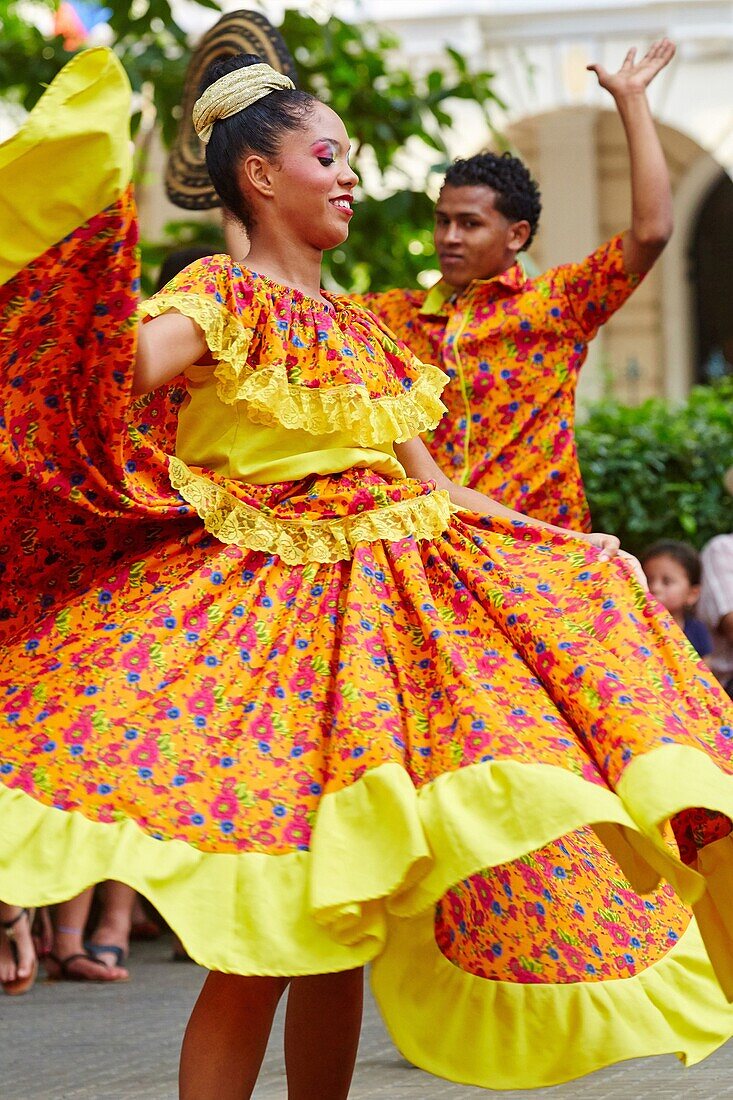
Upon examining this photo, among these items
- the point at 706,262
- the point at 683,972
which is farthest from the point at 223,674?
the point at 706,262

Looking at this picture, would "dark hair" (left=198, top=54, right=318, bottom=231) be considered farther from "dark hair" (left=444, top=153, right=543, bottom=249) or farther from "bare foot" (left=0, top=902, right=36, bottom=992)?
"bare foot" (left=0, top=902, right=36, bottom=992)

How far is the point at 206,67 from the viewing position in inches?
216

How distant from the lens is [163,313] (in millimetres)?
2625

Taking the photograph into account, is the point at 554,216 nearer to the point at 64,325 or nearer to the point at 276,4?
the point at 276,4

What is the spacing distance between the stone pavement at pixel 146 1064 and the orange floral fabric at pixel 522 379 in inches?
59.0

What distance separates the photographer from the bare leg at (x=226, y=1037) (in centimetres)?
249

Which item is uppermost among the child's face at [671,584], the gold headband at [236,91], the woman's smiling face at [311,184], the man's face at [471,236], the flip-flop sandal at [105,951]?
the gold headband at [236,91]

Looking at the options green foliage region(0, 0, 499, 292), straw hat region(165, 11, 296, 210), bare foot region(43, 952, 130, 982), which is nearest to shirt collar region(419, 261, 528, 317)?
straw hat region(165, 11, 296, 210)

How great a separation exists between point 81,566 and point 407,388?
0.71 metres

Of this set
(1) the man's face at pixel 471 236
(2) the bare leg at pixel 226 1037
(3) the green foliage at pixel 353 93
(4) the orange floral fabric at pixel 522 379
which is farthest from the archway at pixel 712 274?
(2) the bare leg at pixel 226 1037

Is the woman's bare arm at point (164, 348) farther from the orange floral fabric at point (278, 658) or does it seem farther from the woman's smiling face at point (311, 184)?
the woman's smiling face at point (311, 184)

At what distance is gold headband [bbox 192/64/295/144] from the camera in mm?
2973

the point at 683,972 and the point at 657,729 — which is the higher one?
the point at 657,729

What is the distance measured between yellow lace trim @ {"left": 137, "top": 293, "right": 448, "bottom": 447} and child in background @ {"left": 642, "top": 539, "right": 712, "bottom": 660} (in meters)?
3.38
